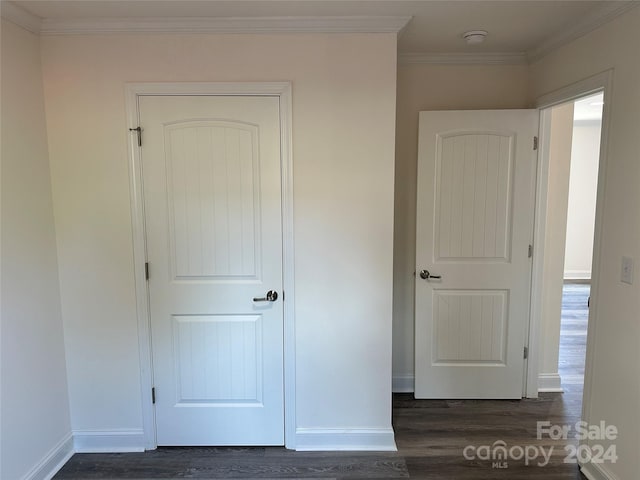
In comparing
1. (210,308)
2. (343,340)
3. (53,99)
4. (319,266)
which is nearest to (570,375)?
(343,340)

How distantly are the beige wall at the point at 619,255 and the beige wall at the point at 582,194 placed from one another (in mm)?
4767

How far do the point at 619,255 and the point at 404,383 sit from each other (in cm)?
169

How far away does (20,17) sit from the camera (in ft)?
6.28

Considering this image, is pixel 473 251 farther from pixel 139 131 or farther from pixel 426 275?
pixel 139 131

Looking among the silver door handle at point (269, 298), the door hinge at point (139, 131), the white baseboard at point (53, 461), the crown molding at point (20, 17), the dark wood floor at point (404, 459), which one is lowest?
the dark wood floor at point (404, 459)

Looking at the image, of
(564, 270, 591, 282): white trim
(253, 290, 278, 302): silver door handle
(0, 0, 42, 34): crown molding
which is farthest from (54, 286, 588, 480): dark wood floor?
(564, 270, 591, 282): white trim

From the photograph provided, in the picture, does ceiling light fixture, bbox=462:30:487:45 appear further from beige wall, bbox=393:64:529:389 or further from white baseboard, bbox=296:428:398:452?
white baseboard, bbox=296:428:398:452

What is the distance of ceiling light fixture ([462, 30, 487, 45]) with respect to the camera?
2271 mm

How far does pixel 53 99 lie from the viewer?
2.13m

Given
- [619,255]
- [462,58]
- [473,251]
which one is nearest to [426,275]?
[473,251]

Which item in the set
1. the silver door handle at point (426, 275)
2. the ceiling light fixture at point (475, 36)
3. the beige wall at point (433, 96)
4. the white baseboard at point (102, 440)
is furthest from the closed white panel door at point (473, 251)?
the white baseboard at point (102, 440)

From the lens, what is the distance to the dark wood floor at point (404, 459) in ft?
7.11

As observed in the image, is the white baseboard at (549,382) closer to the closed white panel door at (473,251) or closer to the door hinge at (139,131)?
the closed white panel door at (473,251)

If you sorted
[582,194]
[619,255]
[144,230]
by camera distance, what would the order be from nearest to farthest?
[619,255] → [144,230] → [582,194]
